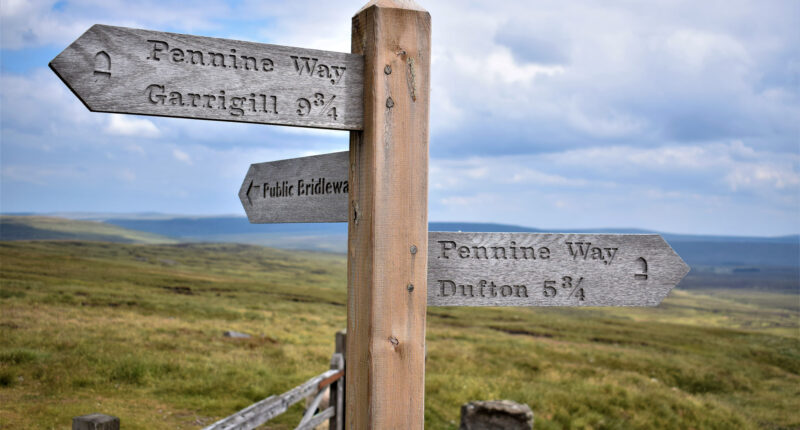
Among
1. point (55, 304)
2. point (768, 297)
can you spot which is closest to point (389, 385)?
point (55, 304)

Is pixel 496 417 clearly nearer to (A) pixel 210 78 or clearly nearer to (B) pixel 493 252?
(B) pixel 493 252

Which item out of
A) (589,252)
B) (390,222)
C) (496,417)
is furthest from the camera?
(496,417)

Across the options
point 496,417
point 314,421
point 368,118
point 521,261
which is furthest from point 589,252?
point 496,417

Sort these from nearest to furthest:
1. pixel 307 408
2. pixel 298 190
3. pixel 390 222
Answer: pixel 390 222 → pixel 298 190 → pixel 307 408

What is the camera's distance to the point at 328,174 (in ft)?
11.1

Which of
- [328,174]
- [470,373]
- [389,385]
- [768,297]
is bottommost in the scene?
[768,297]

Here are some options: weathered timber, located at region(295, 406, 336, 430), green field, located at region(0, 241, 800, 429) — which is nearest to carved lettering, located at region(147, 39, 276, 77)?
weathered timber, located at region(295, 406, 336, 430)

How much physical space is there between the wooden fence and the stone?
1.38 meters

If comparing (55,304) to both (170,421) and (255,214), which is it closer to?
(170,421)

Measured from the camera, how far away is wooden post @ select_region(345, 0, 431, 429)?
2838mm

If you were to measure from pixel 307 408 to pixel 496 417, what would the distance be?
4.35m

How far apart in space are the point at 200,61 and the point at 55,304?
24121mm

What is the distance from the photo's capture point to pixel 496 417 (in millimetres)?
10227

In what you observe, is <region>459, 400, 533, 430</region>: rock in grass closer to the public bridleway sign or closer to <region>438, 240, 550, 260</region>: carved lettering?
the public bridleway sign
